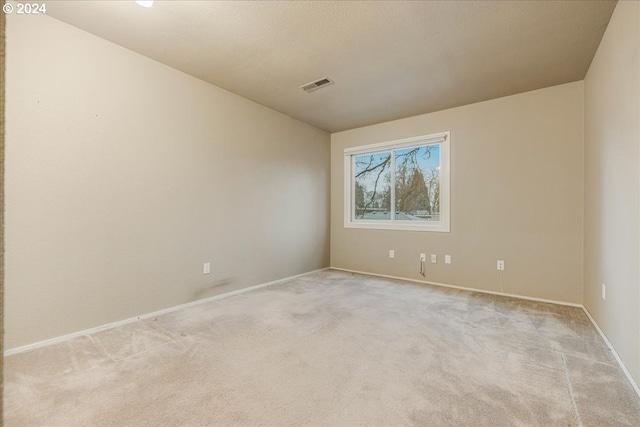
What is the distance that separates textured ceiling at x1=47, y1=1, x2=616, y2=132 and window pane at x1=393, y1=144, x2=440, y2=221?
989mm

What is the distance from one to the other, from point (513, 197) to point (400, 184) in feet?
4.91

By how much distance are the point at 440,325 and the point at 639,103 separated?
6.49 feet

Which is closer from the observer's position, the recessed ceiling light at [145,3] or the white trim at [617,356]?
the white trim at [617,356]

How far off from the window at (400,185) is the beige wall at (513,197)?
0.47 feet

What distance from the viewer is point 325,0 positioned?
6.38 ft

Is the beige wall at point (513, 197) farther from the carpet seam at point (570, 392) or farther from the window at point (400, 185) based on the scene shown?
the carpet seam at point (570, 392)

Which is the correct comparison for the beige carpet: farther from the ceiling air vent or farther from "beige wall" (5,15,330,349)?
the ceiling air vent

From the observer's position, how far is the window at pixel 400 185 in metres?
4.00

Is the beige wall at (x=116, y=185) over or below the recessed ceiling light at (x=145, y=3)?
below

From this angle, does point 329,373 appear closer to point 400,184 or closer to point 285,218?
point 285,218

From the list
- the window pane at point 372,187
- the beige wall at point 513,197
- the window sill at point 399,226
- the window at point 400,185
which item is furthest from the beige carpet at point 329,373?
the window pane at point 372,187

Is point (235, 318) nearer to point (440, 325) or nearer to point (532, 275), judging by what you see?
point (440, 325)

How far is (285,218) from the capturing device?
4.15 metres

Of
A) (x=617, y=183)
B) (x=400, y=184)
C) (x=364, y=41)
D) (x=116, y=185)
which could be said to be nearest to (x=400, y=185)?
(x=400, y=184)
